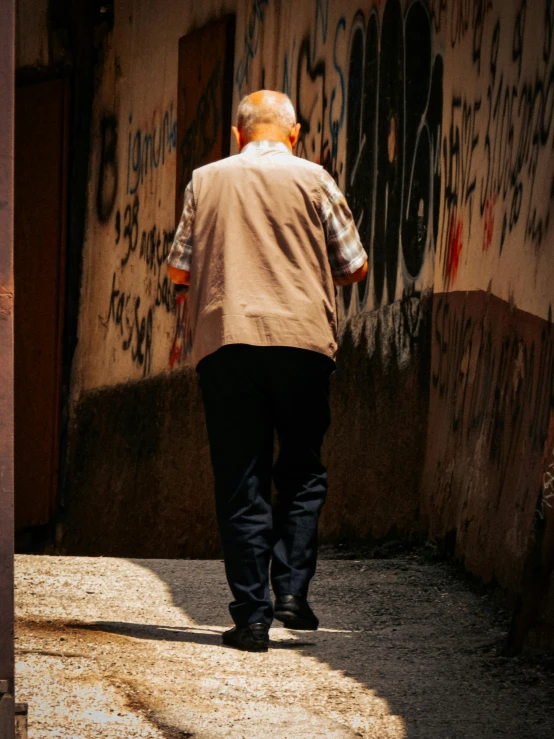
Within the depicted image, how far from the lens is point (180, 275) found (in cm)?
430

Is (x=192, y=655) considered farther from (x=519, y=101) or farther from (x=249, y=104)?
(x=519, y=101)

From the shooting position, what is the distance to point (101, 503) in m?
10.8

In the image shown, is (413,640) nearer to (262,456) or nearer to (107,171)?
(262,456)

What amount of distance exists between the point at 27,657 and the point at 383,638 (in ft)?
3.77

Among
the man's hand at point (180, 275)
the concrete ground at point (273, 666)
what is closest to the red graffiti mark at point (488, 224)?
the concrete ground at point (273, 666)

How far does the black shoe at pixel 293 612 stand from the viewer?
4285mm

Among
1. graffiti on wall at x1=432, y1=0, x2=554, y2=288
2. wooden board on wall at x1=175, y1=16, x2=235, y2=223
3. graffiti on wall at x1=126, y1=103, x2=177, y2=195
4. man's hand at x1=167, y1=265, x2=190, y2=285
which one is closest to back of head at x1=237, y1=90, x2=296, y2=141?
man's hand at x1=167, y1=265, x2=190, y2=285

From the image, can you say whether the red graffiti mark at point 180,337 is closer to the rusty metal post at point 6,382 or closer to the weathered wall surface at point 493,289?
the weathered wall surface at point 493,289

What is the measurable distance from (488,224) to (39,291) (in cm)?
709

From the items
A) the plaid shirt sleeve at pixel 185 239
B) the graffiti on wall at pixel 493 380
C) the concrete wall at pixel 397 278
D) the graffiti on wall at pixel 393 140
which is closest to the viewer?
the plaid shirt sleeve at pixel 185 239

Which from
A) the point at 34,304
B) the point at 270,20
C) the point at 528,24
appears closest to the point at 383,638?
the point at 528,24

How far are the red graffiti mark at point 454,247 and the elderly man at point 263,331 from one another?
1.62 meters

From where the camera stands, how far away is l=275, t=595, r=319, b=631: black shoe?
4.29 m

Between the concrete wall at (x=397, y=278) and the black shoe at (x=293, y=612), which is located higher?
the concrete wall at (x=397, y=278)
